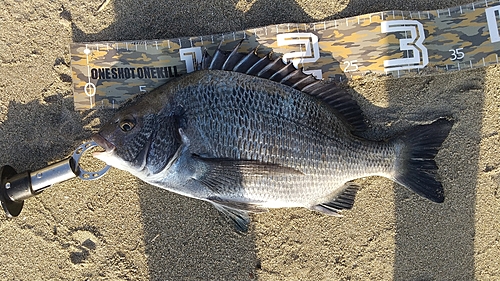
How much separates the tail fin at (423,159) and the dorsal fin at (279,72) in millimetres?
487

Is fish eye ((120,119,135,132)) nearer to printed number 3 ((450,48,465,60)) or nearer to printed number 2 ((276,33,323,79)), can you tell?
printed number 2 ((276,33,323,79))

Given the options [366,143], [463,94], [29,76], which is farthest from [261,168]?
[29,76]

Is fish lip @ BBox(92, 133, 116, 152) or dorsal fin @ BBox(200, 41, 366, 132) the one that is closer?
fish lip @ BBox(92, 133, 116, 152)

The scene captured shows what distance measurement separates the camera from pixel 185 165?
2.63 meters

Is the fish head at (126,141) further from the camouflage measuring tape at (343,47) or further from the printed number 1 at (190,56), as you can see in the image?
the printed number 1 at (190,56)

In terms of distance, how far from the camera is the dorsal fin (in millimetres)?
2830

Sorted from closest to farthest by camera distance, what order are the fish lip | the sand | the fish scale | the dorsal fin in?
the fish lip < the fish scale < the dorsal fin < the sand

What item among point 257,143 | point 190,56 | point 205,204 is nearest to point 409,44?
point 257,143

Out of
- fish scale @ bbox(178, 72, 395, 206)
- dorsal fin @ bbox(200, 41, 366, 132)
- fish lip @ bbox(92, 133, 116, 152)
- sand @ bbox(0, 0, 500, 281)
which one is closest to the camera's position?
fish lip @ bbox(92, 133, 116, 152)

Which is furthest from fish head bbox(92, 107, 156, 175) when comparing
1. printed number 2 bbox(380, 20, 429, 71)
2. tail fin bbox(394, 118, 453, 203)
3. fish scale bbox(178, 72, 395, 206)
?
printed number 2 bbox(380, 20, 429, 71)

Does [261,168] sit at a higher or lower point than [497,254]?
higher

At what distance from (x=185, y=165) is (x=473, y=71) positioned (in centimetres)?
262

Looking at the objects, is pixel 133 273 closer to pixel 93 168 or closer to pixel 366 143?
pixel 93 168

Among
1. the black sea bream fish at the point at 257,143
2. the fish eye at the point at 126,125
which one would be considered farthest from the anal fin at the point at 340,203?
the fish eye at the point at 126,125
